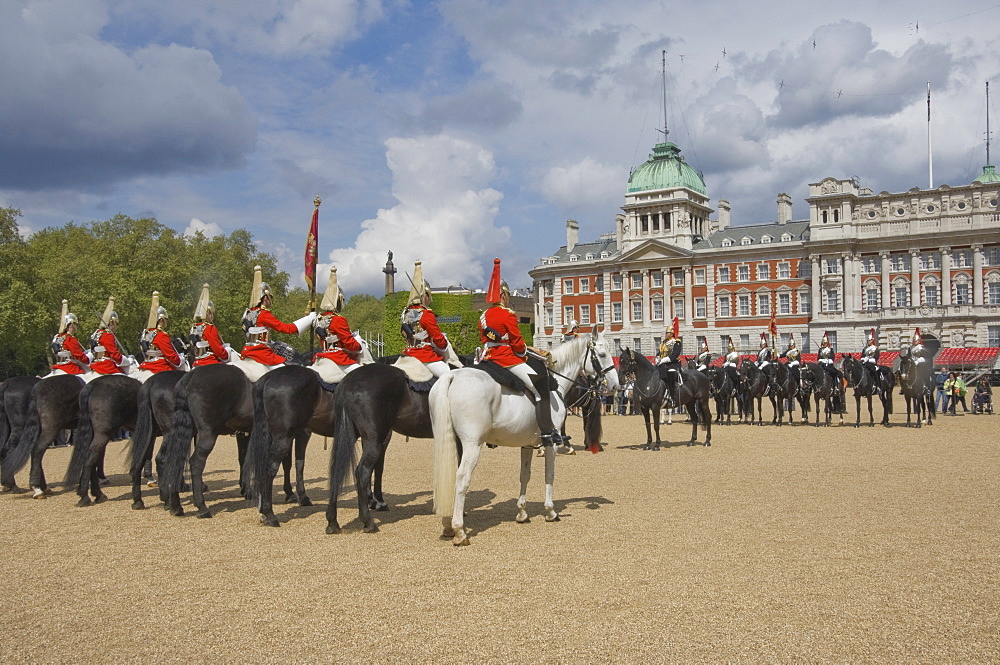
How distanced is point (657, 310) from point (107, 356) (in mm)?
69863

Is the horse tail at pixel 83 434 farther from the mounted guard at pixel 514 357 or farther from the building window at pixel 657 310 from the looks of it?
the building window at pixel 657 310

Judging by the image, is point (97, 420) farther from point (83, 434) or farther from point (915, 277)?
point (915, 277)

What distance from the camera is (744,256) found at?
247ft

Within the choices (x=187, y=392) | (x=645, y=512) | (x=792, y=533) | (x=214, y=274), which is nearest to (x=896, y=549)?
(x=792, y=533)

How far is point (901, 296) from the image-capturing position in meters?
68.2

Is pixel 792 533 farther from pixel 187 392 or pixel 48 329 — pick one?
pixel 48 329

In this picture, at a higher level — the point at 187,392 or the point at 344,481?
the point at 187,392

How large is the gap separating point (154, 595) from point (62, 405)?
7242mm

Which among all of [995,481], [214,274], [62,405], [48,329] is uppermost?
[214,274]

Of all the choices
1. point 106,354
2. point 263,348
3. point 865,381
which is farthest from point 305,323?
point 865,381

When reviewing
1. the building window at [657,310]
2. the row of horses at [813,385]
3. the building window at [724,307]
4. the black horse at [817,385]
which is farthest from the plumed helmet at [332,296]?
the building window at [657,310]

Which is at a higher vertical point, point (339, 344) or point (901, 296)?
point (901, 296)

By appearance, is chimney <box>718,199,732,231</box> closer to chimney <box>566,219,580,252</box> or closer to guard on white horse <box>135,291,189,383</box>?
chimney <box>566,219,580,252</box>

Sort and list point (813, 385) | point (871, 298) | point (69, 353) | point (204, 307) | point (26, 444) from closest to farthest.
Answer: point (204, 307) → point (26, 444) → point (69, 353) → point (813, 385) → point (871, 298)
